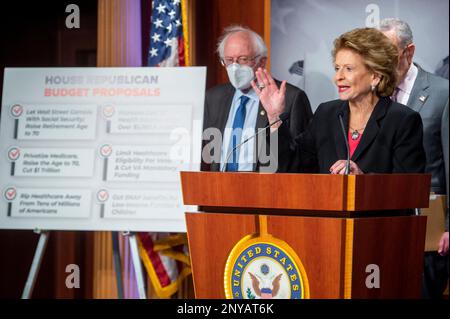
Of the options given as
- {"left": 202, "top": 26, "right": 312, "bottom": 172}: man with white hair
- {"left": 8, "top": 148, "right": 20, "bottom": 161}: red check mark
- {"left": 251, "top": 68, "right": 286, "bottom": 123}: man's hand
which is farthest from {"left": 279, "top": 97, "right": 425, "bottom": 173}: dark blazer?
{"left": 8, "top": 148, "right": 20, "bottom": 161}: red check mark

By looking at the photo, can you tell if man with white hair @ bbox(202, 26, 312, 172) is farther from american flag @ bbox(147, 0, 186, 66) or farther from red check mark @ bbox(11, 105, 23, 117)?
red check mark @ bbox(11, 105, 23, 117)

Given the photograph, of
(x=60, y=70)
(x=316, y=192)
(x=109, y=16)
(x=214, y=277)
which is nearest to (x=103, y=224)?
(x=60, y=70)

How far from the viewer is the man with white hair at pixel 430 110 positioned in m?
3.75

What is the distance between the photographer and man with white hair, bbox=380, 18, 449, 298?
3754 millimetres

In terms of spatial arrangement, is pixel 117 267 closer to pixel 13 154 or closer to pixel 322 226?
pixel 13 154

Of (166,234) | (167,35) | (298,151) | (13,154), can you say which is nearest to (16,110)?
(13,154)

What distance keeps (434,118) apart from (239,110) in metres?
1.11

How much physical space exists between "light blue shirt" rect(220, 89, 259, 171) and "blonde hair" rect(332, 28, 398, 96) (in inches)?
35.8

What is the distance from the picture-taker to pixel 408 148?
332cm

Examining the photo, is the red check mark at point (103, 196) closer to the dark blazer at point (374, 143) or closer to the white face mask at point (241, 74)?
the white face mask at point (241, 74)

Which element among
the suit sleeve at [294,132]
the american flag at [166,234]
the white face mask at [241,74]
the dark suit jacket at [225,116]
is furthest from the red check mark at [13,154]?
the suit sleeve at [294,132]

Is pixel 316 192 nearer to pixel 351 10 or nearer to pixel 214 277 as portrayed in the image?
pixel 214 277

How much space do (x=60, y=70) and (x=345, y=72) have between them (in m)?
1.92

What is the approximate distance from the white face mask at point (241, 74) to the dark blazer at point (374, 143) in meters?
0.70
